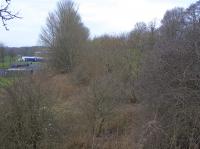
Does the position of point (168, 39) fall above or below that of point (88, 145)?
above

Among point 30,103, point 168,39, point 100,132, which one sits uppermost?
point 168,39

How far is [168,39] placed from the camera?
1233 cm

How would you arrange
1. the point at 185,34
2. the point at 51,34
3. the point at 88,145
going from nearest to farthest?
the point at 185,34 < the point at 88,145 < the point at 51,34

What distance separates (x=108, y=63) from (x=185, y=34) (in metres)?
19.5

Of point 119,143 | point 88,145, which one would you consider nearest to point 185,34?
point 119,143

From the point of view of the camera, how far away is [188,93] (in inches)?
420

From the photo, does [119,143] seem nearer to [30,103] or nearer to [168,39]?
[30,103]

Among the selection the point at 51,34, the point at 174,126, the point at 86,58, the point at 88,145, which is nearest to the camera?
the point at 174,126

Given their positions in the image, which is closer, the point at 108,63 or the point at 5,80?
the point at 5,80

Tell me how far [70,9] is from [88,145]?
38705 millimetres

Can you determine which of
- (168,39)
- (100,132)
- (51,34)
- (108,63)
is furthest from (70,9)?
(168,39)

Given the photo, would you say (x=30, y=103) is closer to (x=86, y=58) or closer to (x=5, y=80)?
(x=5, y=80)

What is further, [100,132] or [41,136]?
[100,132]

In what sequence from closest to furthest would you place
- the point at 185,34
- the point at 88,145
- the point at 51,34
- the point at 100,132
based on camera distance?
the point at 185,34
the point at 88,145
the point at 100,132
the point at 51,34
